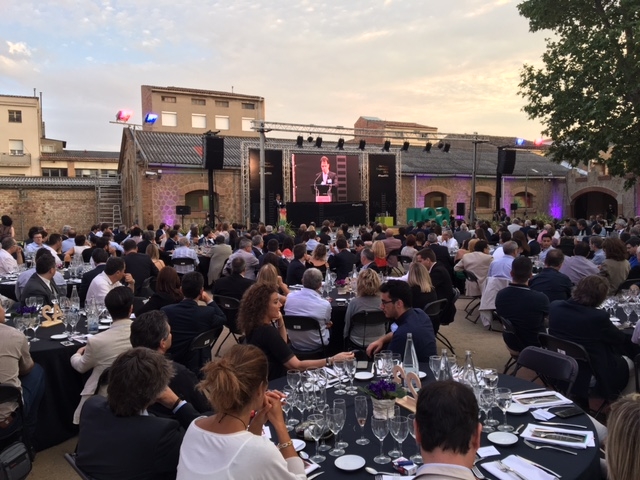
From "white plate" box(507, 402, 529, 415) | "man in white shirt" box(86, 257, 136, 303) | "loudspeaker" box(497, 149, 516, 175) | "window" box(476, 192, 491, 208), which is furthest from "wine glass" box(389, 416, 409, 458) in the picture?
"window" box(476, 192, 491, 208)

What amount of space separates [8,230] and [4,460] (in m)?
8.62

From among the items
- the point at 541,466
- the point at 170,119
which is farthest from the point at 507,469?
the point at 170,119

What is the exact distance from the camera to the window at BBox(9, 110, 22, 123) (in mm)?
33750

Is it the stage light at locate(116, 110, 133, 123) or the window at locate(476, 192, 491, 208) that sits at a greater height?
the stage light at locate(116, 110, 133, 123)

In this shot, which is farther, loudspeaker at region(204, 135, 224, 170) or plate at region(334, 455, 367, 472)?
loudspeaker at region(204, 135, 224, 170)

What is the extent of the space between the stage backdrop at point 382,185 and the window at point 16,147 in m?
26.0

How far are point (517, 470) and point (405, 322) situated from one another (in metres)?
1.61

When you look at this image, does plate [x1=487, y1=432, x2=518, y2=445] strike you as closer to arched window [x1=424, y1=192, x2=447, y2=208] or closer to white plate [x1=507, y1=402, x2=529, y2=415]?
white plate [x1=507, y1=402, x2=529, y2=415]

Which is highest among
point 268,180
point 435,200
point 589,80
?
point 589,80

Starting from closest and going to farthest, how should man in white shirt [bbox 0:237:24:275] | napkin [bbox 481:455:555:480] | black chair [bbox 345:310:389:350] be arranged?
napkin [bbox 481:455:555:480], black chair [bbox 345:310:389:350], man in white shirt [bbox 0:237:24:275]

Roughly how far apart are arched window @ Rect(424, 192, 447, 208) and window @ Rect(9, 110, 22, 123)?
29.3m

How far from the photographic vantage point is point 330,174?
22094 mm

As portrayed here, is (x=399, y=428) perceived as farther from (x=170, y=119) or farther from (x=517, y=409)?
(x=170, y=119)

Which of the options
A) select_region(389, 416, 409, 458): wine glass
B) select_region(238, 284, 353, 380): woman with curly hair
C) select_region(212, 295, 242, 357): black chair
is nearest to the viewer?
select_region(389, 416, 409, 458): wine glass
